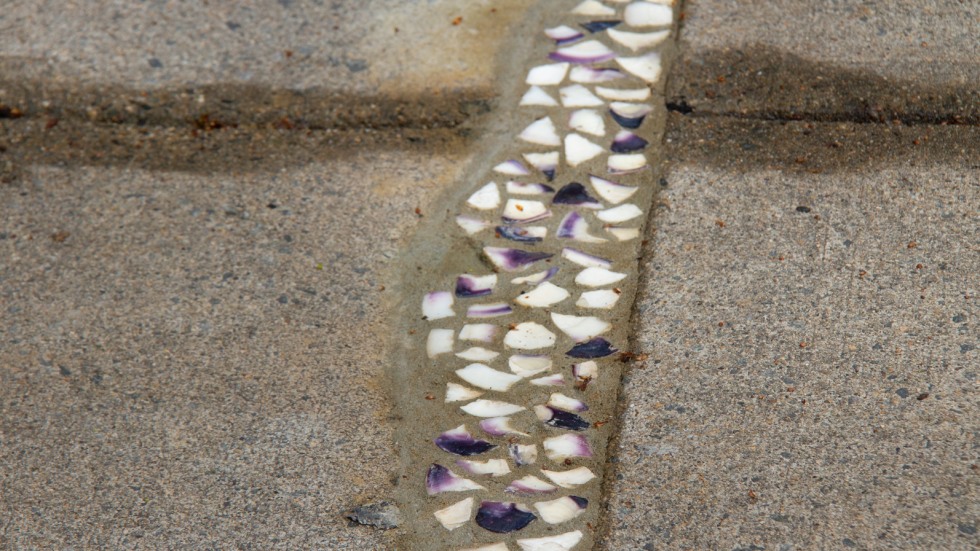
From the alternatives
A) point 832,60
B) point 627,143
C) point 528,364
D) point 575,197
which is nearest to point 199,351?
point 528,364

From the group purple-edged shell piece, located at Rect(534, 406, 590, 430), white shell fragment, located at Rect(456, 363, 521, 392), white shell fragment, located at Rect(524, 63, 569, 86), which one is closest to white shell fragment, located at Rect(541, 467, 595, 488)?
purple-edged shell piece, located at Rect(534, 406, 590, 430)

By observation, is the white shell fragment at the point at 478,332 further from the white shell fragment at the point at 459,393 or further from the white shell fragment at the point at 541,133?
the white shell fragment at the point at 541,133

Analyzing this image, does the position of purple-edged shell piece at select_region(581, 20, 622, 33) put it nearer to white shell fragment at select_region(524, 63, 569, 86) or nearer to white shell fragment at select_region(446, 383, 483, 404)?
white shell fragment at select_region(524, 63, 569, 86)

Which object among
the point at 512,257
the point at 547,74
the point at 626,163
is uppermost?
the point at 547,74

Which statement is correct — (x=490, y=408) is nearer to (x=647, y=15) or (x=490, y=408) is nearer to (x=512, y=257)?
(x=512, y=257)

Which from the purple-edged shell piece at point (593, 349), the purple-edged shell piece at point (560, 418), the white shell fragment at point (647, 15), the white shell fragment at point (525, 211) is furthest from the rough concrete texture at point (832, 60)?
the purple-edged shell piece at point (560, 418)

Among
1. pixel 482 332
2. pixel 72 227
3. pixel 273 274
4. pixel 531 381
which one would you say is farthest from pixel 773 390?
pixel 72 227
